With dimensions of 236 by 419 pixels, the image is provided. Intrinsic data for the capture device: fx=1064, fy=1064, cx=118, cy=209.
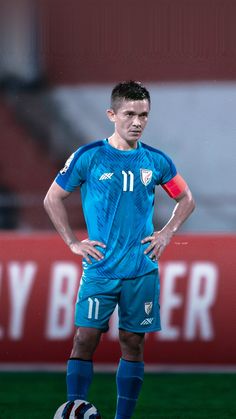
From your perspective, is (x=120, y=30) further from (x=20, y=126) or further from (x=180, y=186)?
(x=180, y=186)

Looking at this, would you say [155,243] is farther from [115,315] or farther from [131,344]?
[115,315]

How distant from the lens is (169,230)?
433cm

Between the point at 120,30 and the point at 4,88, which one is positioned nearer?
the point at 4,88

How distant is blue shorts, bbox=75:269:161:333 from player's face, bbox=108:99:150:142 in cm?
57

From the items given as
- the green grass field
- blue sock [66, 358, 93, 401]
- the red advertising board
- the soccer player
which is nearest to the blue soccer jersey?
the soccer player

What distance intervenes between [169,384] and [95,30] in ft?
23.6

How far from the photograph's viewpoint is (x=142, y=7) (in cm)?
1237

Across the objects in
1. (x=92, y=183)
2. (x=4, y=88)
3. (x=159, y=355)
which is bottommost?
(x=159, y=355)

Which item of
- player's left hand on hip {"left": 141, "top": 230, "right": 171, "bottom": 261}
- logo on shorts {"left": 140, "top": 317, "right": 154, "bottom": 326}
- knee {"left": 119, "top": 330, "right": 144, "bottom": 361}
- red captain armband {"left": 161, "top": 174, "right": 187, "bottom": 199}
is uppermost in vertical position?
red captain armband {"left": 161, "top": 174, "right": 187, "bottom": 199}

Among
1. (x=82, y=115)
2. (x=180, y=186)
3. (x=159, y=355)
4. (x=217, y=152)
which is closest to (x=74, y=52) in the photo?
(x=82, y=115)

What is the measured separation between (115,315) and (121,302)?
235 cm

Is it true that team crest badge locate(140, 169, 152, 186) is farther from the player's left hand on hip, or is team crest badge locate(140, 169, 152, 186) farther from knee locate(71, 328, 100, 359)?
knee locate(71, 328, 100, 359)

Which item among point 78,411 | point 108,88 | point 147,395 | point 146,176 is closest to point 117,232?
point 146,176

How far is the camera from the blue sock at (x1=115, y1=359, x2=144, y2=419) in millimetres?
4266
